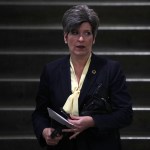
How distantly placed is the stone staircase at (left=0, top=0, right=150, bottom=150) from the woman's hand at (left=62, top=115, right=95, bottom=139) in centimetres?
188

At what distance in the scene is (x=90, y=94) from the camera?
3273 millimetres

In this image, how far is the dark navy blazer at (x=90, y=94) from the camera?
10.7 ft

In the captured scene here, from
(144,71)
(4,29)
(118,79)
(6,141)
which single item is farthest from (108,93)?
(4,29)

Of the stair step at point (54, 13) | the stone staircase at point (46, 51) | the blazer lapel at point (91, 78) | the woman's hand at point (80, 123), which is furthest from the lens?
the stair step at point (54, 13)

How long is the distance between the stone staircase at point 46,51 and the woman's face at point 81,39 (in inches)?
75.2

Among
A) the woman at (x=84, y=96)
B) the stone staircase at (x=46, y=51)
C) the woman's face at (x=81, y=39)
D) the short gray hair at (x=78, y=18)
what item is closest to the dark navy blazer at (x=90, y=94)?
the woman at (x=84, y=96)

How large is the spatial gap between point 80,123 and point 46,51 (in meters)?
2.66

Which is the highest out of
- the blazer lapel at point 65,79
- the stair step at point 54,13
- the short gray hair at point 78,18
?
the short gray hair at point 78,18

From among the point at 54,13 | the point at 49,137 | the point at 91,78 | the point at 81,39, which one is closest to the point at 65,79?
the point at 91,78

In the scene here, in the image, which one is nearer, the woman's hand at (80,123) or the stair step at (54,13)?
the woman's hand at (80,123)

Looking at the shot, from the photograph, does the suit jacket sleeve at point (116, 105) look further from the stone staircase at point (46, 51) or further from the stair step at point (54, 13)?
the stair step at point (54, 13)

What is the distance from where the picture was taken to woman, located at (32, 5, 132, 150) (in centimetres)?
323

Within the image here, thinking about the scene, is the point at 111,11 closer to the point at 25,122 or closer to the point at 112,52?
the point at 112,52

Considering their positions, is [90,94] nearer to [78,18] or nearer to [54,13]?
[78,18]
